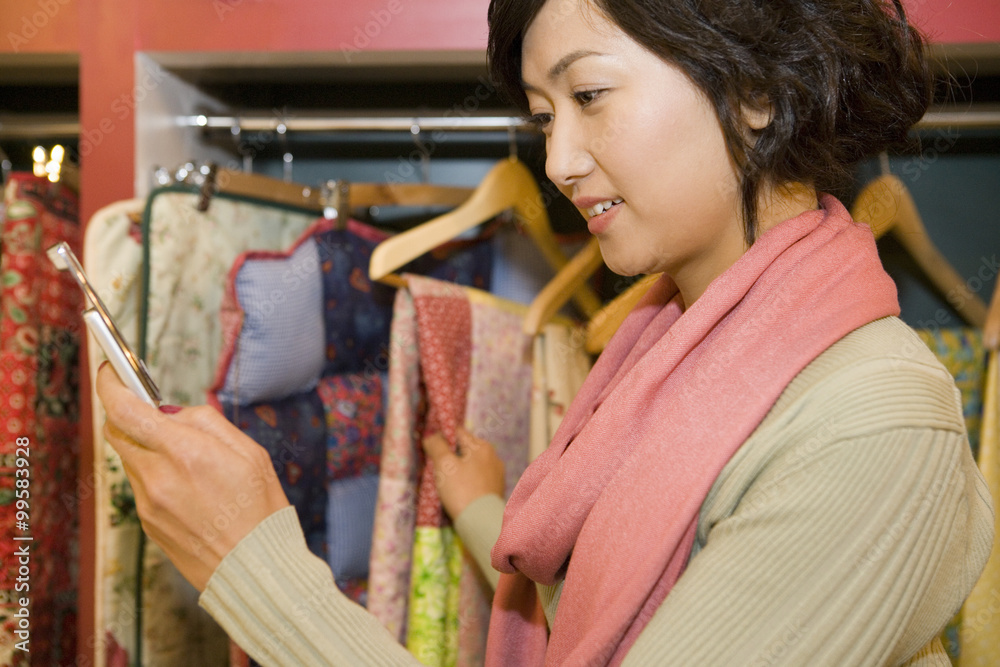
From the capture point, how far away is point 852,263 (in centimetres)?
55

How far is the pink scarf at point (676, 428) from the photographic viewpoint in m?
0.50

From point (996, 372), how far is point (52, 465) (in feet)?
4.29

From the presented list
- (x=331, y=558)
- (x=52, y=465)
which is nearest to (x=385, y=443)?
(x=331, y=558)

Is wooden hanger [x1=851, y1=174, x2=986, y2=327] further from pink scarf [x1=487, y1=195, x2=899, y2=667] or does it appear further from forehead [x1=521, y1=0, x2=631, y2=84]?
forehead [x1=521, y1=0, x2=631, y2=84]

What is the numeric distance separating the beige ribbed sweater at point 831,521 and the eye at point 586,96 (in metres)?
0.26

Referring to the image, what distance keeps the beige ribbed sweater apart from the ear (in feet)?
0.60

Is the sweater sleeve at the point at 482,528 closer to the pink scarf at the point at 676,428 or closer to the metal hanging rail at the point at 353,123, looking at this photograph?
the pink scarf at the point at 676,428

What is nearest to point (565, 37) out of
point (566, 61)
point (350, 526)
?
point (566, 61)

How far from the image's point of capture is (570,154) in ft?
1.98

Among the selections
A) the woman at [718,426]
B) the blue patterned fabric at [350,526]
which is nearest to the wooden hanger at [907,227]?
the woman at [718,426]

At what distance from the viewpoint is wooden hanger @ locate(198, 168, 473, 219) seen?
96 cm

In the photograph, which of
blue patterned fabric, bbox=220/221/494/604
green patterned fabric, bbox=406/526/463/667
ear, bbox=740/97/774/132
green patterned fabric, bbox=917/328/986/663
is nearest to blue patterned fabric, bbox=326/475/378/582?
blue patterned fabric, bbox=220/221/494/604

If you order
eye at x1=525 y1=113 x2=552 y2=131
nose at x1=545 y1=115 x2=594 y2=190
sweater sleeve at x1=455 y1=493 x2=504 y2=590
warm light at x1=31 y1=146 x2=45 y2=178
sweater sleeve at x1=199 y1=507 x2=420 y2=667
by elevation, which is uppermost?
eye at x1=525 y1=113 x2=552 y2=131

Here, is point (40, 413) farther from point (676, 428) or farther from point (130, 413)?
point (676, 428)
